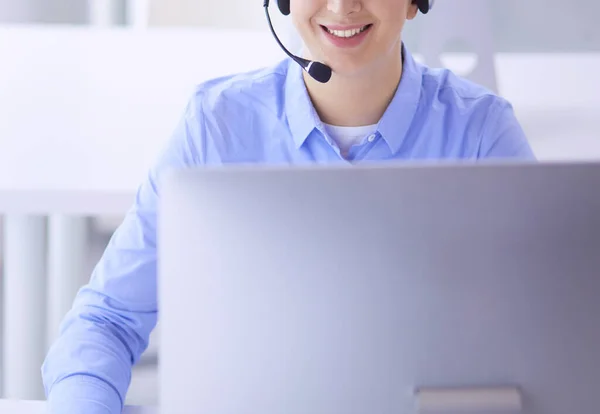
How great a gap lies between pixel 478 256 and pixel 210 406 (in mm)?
217

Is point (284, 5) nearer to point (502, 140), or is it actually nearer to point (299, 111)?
point (299, 111)

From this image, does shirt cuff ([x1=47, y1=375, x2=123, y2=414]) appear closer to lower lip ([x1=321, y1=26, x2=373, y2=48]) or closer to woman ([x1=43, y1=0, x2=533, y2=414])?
woman ([x1=43, y1=0, x2=533, y2=414])

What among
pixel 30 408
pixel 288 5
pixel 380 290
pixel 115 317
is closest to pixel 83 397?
pixel 30 408

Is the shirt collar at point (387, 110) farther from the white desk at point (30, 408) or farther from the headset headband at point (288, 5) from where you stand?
the white desk at point (30, 408)

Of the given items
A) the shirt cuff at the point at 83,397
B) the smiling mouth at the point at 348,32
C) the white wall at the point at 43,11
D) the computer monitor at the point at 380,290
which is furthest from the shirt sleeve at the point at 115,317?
the white wall at the point at 43,11

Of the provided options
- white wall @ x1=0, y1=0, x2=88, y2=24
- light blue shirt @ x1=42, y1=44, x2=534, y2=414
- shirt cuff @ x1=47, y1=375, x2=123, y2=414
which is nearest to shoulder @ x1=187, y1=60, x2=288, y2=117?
light blue shirt @ x1=42, y1=44, x2=534, y2=414

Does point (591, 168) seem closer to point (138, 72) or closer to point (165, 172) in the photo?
point (165, 172)

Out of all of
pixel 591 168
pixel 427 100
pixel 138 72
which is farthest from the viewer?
pixel 138 72

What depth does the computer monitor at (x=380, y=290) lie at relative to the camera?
2.04 feet

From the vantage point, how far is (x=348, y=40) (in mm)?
1293

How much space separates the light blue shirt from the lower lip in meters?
0.10

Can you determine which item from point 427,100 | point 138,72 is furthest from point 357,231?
point 138,72

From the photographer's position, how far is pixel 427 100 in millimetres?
1416

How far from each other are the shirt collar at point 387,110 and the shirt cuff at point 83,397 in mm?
510
